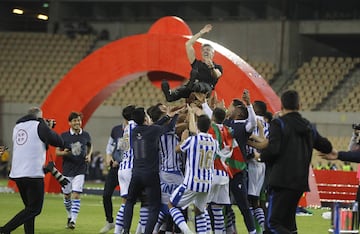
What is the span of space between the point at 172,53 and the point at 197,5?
1879cm

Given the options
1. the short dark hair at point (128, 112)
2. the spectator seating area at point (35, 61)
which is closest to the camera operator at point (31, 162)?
the short dark hair at point (128, 112)

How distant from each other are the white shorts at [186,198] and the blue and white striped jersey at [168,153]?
80cm

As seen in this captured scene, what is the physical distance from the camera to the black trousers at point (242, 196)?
42.8 feet

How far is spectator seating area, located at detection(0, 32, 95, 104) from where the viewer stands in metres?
36.9

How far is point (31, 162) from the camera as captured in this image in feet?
41.5

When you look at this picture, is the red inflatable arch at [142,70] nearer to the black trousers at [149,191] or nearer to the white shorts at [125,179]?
the white shorts at [125,179]

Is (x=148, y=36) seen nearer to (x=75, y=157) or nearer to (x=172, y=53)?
(x=172, y=53)

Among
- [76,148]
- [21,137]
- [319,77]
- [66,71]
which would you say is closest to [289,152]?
[21,137]

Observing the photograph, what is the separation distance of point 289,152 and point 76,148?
7.04m

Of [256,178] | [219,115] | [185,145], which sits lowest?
[256,178]

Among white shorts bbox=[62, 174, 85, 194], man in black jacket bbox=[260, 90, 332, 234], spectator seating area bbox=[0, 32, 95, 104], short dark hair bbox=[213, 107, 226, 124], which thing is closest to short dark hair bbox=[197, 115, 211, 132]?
short dark hair bbox=[213, 107, 226, 124]

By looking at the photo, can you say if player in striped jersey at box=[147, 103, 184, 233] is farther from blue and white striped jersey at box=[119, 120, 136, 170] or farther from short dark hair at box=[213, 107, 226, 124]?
short dark hair at box=[213, 107, 226, 124]

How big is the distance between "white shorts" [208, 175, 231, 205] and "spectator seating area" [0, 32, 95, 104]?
24.6 meters

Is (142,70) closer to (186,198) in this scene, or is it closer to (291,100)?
(186,198)
